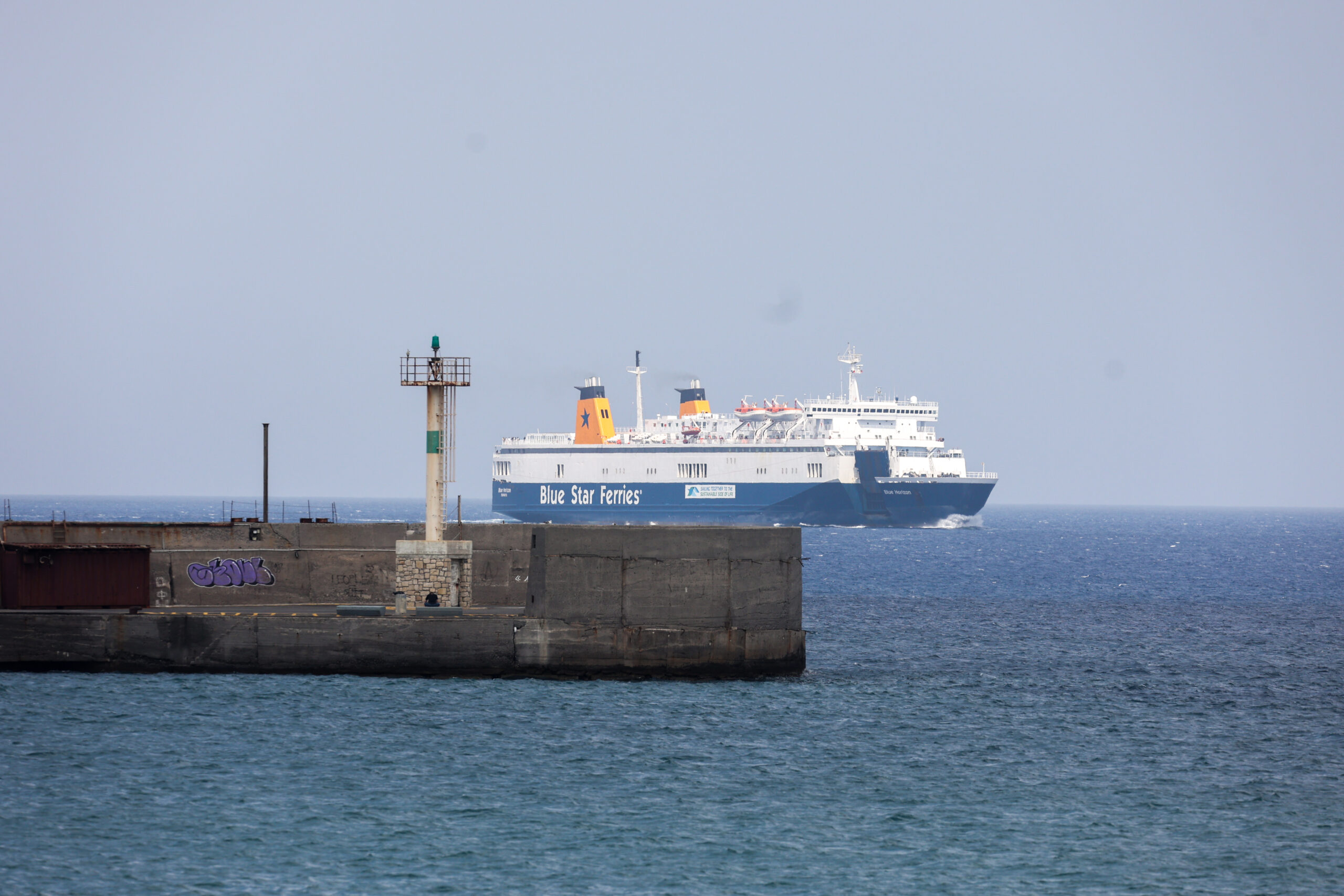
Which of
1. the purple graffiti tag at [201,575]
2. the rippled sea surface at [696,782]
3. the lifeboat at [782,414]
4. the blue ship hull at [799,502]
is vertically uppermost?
the lifeboat at [782,414]

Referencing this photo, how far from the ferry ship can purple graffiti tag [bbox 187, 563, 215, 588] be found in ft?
273

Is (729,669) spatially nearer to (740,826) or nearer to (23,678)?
(740,826)

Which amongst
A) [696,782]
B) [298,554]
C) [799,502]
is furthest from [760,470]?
[696,782]

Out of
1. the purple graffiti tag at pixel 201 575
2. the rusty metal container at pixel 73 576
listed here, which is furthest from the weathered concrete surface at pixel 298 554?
the rusty metal container at pixel 73 576

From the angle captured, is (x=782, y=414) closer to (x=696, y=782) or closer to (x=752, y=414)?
(x=752, y=414)

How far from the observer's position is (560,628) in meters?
29.6

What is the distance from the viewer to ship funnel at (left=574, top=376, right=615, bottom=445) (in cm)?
13250

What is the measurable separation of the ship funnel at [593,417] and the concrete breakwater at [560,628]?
101465 millimetres

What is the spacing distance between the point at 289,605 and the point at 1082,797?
20133mm

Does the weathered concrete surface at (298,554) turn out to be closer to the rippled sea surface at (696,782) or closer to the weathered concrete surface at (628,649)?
the weathered concrete surface at (628,649)

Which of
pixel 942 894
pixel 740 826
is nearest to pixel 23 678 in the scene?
pixel 740 826

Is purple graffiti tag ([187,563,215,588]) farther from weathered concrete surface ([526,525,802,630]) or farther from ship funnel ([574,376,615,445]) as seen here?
ship funnel ([574,376,615,445])

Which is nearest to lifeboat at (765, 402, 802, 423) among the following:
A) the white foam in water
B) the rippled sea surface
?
the white foam in water

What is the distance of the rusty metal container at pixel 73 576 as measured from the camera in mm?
31062
